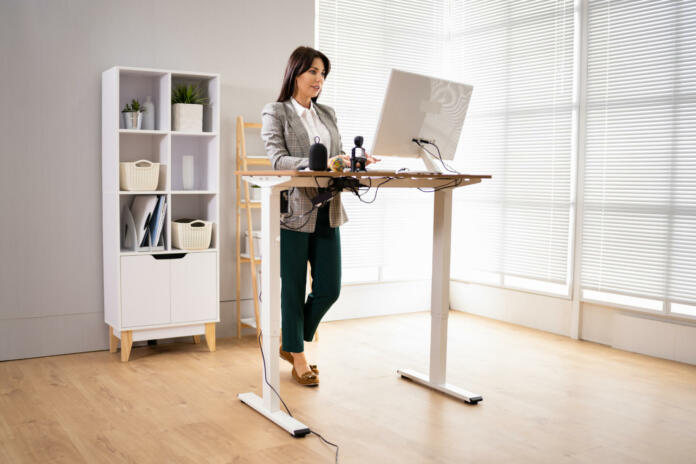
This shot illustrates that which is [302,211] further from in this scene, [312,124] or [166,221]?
[166,221]

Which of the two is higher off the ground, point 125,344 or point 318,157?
point 318,157

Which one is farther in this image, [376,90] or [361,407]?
[376,90]

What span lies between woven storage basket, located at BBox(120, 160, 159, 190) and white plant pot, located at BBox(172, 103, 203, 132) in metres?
0.29

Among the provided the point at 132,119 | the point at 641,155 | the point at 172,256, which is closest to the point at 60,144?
the point at 132,119

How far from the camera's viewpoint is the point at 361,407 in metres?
2.99

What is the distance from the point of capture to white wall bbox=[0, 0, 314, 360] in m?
3.66

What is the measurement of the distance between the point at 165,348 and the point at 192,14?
6.92ft

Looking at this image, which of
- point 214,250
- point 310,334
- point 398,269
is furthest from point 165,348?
point 398,269

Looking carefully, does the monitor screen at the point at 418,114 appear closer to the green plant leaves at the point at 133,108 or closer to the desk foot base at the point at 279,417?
the desk foot base at the point at 279,417

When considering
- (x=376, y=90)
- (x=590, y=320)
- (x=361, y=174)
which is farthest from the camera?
(x=376, y=90)

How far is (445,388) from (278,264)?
110 cm

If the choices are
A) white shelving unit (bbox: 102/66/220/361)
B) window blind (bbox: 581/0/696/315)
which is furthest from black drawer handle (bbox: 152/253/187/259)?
window blind (bbox: 581/0/696/315)

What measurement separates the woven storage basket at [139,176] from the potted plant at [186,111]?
0.98ft

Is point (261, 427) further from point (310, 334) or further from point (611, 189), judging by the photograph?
point (611, 189)
